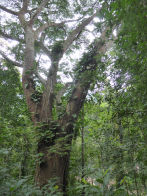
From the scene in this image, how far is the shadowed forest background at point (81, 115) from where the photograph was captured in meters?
1.45

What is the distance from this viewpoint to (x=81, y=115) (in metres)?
4.25

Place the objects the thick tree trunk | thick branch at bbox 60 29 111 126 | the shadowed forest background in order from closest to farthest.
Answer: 1. the shadowed forest background
2. the thick tree trunk
3. thick branch at bbox 60 29 111 126

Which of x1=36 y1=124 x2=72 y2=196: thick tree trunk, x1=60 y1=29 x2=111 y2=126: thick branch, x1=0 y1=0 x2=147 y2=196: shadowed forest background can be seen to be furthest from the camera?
x1=60 y1=29 x2=111 y2=126: thick branch

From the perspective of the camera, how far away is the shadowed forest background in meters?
1.45

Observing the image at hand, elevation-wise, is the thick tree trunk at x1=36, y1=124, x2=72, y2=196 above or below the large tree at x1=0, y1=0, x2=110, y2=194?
below

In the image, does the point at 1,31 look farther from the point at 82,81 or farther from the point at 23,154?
the point at 23,154

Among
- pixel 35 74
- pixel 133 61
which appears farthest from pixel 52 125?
pixel 133 61

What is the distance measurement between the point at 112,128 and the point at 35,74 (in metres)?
2.64

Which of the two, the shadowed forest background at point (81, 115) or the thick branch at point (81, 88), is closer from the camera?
the shadowed forest background at point (81, 115)

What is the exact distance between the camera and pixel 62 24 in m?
5.94

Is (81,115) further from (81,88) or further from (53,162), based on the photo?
(53,162)

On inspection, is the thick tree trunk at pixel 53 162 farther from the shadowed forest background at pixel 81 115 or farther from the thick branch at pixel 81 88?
the thick branch at pixel 81 88

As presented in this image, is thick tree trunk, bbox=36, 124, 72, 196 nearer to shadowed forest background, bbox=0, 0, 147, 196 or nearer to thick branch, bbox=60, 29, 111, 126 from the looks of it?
shadowed forest background, bbox=0, 0, 147, 196

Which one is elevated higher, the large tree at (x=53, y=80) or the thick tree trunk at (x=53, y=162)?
the large tree at (x=53, y=80)
